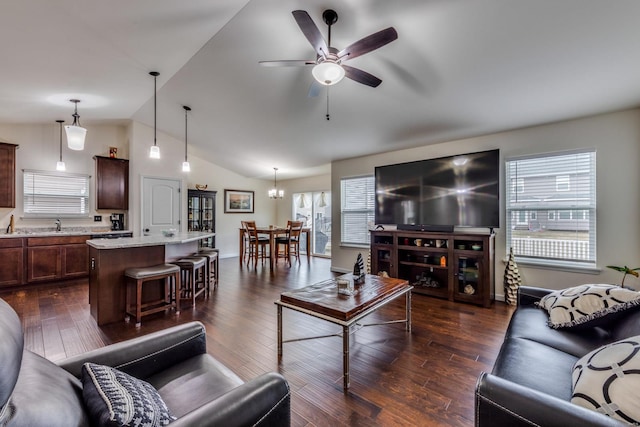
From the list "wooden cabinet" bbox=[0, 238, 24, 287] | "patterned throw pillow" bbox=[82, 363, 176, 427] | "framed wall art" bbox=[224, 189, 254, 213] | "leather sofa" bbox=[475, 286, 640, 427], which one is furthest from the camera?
"framed wall art" bbox=[224, 189, 254, 213]

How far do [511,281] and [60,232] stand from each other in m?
7.16

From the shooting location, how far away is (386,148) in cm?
465

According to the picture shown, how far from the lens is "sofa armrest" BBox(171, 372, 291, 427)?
2.80 ft

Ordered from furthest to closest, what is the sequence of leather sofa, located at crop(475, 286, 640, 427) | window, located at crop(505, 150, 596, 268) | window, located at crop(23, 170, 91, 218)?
window, located at crop(23, 170, 91, 218) → window, located at crop(505, 150, 596, 268) → leather sofa, located at crop(475, 286, 640, 427)

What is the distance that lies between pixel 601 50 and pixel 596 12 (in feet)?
1.48

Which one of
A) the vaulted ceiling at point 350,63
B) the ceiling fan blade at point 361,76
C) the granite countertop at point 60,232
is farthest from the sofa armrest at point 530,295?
the granite countertop at point 60,232

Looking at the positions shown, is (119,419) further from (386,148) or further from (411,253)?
(386,148)

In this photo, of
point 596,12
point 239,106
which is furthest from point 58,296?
point 596,12

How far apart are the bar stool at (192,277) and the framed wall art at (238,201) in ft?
11.4

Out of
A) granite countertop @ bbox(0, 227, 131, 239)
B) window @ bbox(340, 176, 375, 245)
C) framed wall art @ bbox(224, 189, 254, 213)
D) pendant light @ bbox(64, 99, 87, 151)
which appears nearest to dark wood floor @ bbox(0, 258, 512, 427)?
granite countertop @ bbox(0, 227, 131, 239)

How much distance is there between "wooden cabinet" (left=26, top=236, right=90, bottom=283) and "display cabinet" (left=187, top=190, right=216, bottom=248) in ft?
6.98

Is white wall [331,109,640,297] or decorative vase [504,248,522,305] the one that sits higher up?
white wall [331,109,640,297]

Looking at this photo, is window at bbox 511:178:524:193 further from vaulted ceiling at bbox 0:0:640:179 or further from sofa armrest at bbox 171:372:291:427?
sofa armrest at bbox 171:372:291:427

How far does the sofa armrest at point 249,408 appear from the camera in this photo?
85 cm
